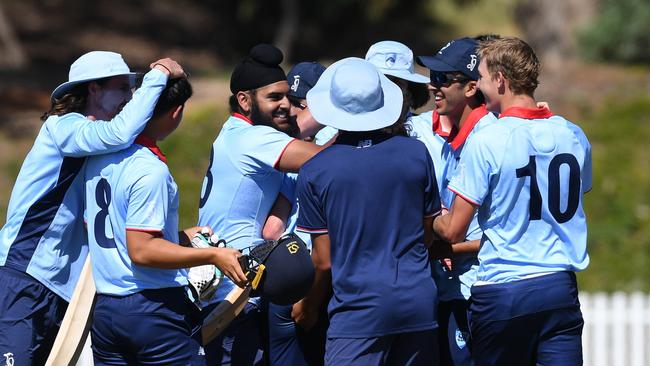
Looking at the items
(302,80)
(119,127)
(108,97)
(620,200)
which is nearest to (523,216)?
(302,80)

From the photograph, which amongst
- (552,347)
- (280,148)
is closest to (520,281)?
(552,347)

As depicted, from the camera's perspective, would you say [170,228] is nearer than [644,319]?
Yes

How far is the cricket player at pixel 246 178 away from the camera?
537 cm

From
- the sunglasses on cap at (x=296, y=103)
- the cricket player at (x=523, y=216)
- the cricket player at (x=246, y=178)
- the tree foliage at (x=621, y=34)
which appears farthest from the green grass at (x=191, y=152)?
the cricket player at (x=523, y=216)

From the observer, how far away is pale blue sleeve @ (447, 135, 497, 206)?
4.82 meters

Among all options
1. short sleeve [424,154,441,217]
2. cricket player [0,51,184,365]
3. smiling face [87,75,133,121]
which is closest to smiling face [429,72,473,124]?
short sleeve [424,154,441,217]

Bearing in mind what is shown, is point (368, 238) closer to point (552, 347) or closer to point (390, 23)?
point (552, 347)

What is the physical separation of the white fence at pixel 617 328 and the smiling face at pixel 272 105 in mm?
5264

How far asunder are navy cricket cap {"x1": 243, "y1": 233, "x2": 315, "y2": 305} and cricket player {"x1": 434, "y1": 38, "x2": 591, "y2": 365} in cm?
64

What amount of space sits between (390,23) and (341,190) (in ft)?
63.0

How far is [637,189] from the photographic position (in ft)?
44.0

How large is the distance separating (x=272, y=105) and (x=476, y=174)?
1.19 metres

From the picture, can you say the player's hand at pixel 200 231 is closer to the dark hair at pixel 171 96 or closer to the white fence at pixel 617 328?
the dark hair at pixel 171 96

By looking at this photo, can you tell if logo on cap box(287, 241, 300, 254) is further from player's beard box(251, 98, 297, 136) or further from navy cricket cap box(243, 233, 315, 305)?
player's beard box(251, 98, 297, 136)
